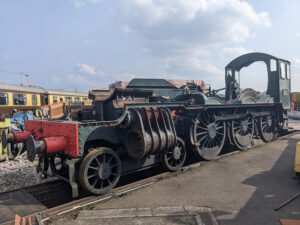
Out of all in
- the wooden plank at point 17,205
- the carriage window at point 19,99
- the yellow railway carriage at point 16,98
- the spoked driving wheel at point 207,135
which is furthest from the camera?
the carriage window at point 19,99

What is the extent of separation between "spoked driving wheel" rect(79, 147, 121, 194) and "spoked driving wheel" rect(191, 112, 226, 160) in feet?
8.68

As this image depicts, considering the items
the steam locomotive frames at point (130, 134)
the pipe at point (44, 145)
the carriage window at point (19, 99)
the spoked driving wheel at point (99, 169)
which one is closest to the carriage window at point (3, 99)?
the carriage window at point (19, 99)

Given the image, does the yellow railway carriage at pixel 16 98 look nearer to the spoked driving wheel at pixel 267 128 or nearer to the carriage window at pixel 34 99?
the carriage window at pixel 34 99

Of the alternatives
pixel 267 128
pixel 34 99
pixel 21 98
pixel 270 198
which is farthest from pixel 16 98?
pixel 270 198

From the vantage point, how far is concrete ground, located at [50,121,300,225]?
3.40 metres

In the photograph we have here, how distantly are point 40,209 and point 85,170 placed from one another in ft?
3.14

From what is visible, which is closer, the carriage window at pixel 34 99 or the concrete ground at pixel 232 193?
the concrete ground at pixel 232 193

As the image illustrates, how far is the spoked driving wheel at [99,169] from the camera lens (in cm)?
390

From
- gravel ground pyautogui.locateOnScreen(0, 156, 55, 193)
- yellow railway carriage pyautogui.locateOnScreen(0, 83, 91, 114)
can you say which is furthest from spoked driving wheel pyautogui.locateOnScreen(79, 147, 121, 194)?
yellow railway carriage pyautogui.locateOnScreen(0, 83, 91, 114)

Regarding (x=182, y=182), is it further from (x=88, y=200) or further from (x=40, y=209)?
(x=40, y=209)

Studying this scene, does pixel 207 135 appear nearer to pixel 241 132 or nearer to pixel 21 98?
pixel 241 132

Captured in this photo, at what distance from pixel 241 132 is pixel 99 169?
5917 mm

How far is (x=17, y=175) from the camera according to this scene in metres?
5.70

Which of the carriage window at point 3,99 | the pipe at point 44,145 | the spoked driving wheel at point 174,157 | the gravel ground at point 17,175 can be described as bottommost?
the gravel ground at point 17,175
